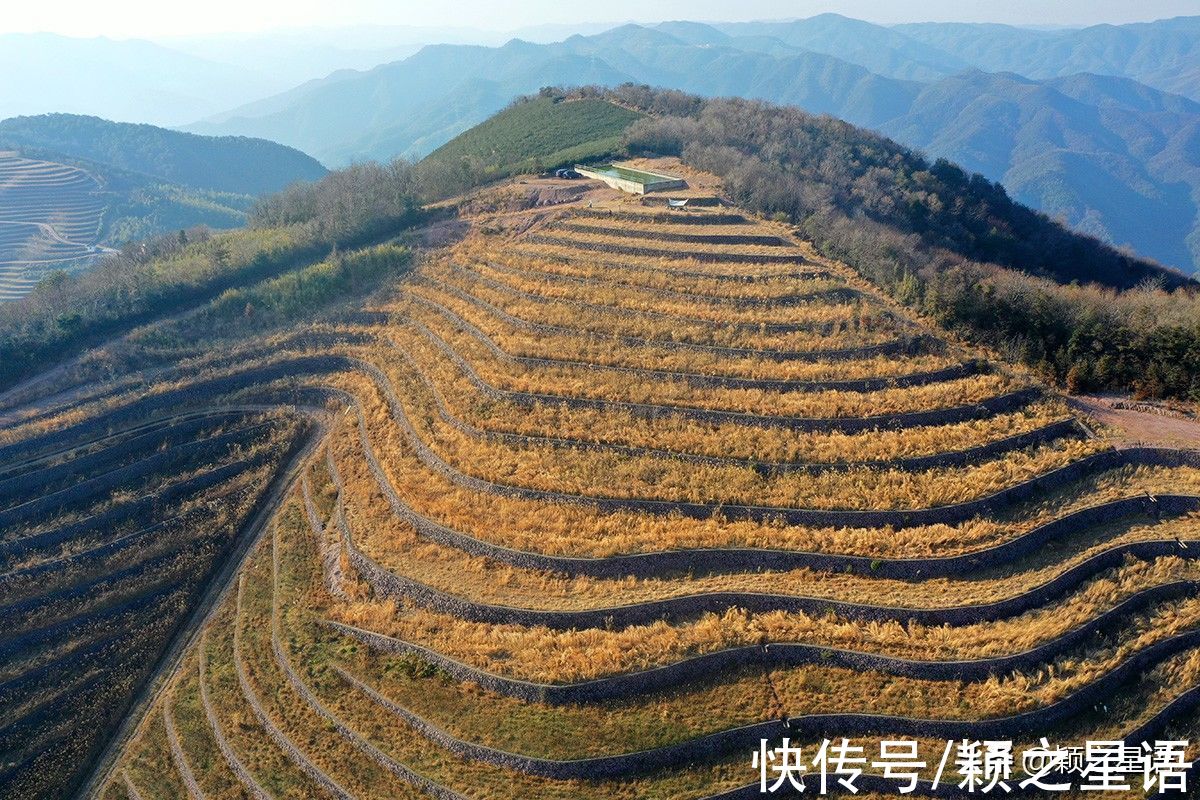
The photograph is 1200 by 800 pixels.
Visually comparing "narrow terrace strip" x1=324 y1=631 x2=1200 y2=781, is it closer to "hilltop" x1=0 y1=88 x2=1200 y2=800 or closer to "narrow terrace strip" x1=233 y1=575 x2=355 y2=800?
"hilltop" x1=0 y1=88 x2=1200 y2=800

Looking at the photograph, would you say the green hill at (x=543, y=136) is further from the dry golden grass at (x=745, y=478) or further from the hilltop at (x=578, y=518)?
the dry golden grass at (x=745, y=478)

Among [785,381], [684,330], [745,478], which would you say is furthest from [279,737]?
[684,330]

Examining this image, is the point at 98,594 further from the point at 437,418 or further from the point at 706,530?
the point at 706,530

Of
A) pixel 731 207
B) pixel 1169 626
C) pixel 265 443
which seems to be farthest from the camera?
pixel 731 207

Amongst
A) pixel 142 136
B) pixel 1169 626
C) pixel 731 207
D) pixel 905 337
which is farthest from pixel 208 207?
pixel 1169 626

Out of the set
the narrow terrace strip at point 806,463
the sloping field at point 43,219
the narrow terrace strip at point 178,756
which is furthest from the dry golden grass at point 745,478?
the sloping field at point 43,219

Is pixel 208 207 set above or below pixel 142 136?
below

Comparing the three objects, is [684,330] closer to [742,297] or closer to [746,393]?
[742,297]
